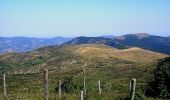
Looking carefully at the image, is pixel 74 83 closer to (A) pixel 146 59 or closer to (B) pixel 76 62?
(B) pixel 76 62

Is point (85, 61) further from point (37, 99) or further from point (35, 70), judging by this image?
point (37, 99)

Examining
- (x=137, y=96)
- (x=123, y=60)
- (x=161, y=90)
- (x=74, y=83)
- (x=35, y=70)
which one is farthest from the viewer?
(x=123, y=60)

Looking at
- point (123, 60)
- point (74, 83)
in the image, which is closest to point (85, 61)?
point (123, 60)

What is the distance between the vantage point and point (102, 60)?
181 metres

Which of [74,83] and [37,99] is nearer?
[37,99]

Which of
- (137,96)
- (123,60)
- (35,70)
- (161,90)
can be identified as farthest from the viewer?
(123,60)

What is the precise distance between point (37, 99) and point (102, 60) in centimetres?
15784

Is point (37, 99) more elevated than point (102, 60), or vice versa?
point (37, 99)

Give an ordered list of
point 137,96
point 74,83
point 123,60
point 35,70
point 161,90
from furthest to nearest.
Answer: point 123,60 < point 35,70 < point 74,83 < point 161,90 < point 137,96

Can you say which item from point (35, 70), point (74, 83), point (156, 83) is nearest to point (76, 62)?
point (35, 70)

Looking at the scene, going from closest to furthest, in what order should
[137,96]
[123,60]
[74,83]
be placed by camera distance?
1. [137,96]
2. [74,83]
3. [123,60]

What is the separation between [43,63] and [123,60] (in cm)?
4084

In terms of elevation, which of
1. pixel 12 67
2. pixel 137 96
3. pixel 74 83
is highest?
pixel 137 96

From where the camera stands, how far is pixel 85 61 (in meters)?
174
